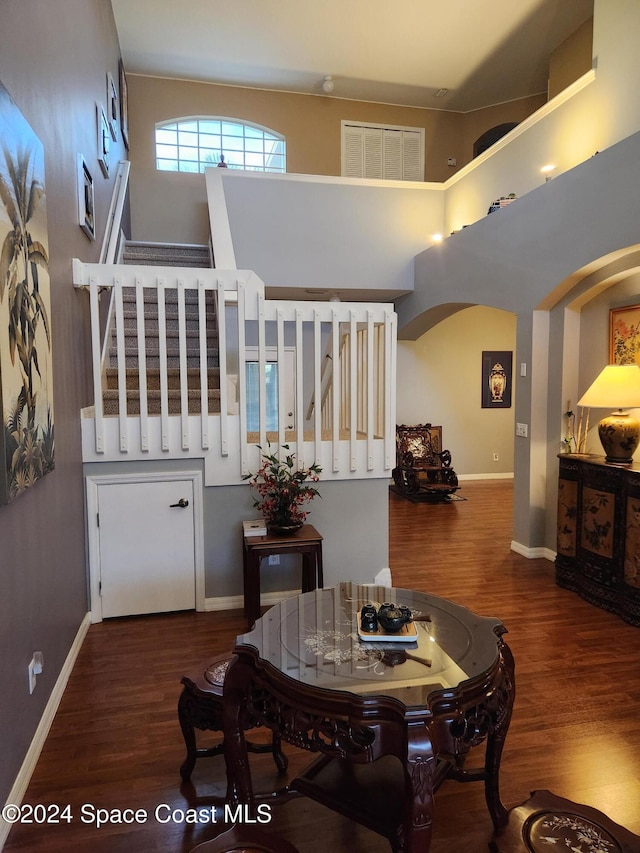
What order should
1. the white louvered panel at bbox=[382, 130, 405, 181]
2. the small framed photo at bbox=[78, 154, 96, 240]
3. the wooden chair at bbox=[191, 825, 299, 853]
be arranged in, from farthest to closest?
the white louvered panel at bbox=[382, 130, 405, 181] < the small framed photo at bbox=[78, 154, 96, 240] < the wooden chair at bbox=[191, 825, 299, 853]

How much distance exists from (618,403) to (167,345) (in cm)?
364

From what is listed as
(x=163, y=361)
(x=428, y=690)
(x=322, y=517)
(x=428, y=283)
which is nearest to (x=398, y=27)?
(x=428, y=283)

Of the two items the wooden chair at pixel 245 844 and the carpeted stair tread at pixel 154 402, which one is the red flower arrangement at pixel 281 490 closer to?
the carpeted stair tread at pixel 154 402

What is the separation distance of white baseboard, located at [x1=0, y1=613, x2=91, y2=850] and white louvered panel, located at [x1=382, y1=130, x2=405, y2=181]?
7657 millimetres

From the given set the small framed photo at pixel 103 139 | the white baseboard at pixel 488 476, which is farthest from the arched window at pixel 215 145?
the white baseboard at pixel 488 476

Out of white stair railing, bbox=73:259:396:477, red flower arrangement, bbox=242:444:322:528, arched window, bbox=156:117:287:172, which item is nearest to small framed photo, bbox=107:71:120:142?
arched window, bbox=156:117:287:172

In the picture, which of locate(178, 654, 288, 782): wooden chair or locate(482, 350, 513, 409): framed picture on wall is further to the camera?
locate(482, 350, 513, 409): framed picture on wall

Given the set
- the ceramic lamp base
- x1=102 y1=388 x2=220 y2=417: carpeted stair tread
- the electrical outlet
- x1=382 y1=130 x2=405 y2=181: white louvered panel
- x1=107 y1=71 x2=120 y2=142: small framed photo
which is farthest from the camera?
x1=382 y1=130 x2=405 y2=181: white louvered panel

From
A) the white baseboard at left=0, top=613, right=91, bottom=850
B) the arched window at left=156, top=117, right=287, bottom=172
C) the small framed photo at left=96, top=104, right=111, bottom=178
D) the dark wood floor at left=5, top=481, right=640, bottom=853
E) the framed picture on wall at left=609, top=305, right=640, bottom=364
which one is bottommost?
the dark wood floor at left=5, top=481, right=640, bottom=853

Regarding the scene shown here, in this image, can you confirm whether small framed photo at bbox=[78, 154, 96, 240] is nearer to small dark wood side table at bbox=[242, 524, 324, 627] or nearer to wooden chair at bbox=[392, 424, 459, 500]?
small dark wood side table at bbox=[242, 524, 324, 627]

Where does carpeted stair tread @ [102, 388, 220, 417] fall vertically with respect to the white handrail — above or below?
below

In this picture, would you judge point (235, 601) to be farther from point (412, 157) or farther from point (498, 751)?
point (412, 157)

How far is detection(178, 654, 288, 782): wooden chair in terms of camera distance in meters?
1.98

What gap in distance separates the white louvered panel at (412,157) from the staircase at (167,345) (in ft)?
12.9
